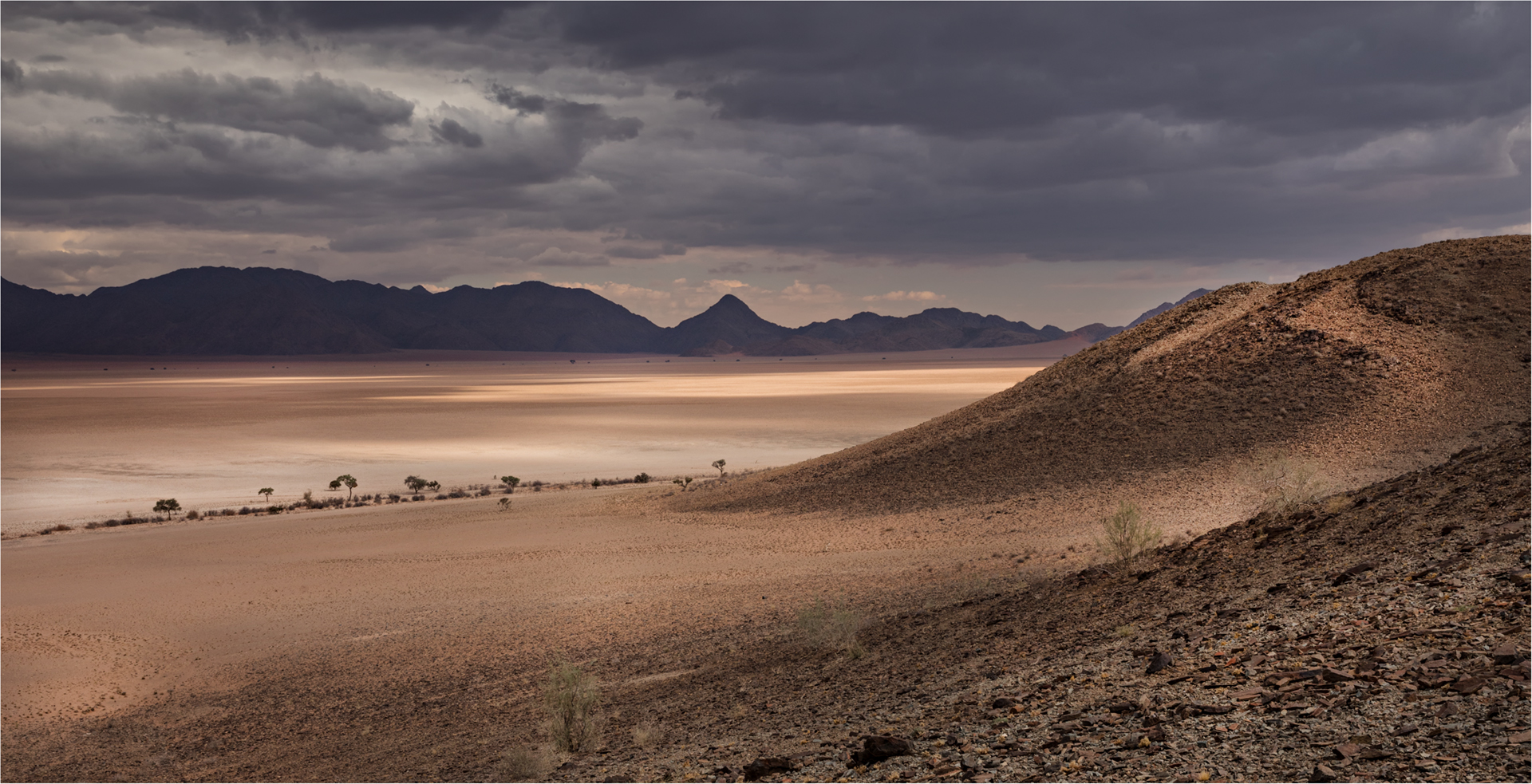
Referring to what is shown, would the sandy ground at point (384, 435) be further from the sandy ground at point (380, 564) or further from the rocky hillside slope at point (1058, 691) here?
the rocky hillside slope at point (1058, 691)

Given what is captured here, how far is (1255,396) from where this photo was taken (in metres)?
26.6

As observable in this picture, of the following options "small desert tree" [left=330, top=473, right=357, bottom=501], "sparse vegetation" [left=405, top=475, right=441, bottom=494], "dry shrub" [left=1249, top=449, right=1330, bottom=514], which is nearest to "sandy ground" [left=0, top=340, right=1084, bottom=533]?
"small desert tree" [left=330, top=473, right=357, bottom=501]

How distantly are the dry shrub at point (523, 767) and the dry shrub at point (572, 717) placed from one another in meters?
0.31

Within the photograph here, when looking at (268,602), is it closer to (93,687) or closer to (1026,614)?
(93,687)

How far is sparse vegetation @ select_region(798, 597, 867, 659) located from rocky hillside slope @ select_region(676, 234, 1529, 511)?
12.7 metres

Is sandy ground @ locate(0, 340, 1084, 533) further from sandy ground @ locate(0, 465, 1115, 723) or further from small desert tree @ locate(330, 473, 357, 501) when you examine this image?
sandy ground @ locate(0, 465, 1115, 723)

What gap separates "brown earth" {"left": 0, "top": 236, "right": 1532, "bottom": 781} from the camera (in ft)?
24.1

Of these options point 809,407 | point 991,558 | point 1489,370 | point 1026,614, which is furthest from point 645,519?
point 809,407

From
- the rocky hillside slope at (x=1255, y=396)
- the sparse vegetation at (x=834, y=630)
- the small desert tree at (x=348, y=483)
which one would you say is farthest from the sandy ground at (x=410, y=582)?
the small desert tree at (x=348, y=483)

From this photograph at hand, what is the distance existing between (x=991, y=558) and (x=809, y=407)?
72.6 m

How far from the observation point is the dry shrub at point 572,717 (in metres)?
10.5

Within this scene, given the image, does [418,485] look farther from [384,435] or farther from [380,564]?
[384,435]

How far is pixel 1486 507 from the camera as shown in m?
10.8

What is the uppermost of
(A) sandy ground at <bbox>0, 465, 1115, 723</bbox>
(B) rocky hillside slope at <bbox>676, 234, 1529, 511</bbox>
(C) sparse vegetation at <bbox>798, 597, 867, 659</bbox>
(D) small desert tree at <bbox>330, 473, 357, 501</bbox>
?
(B) rocky hillside slope at <bbox>676, 234, 1529, 511</bbox>
